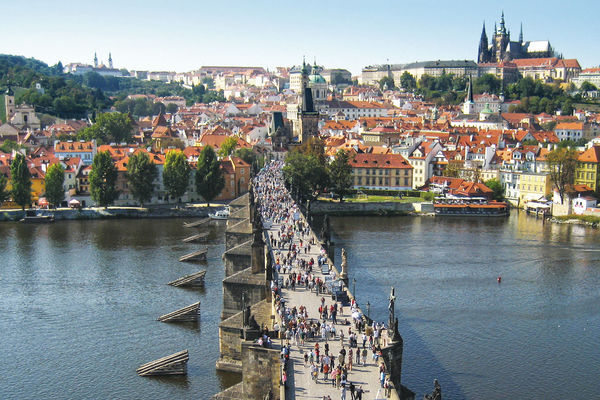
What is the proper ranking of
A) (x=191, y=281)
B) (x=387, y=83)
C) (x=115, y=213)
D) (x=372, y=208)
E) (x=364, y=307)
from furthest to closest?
1. (x=387, y=83)
2. (x=372, y=208)
3. (x=115, y=213)
4. (x=191, y=281)
5. (x=364, y=307)

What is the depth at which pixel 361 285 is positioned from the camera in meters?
33.1

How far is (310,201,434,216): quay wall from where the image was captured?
57.8 meters

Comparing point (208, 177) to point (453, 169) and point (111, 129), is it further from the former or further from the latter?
point (111, 129)

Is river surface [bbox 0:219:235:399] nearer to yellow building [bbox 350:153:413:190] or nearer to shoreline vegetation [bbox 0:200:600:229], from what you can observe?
shoreline vegetation [bbox 0:200:600:229]

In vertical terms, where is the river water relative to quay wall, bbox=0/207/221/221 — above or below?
below

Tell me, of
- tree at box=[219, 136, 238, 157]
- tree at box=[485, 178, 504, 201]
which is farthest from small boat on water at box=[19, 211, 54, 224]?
tree at box=[485, 178, 504, 201]

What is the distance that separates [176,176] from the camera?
187ft

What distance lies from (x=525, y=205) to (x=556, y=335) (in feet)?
116

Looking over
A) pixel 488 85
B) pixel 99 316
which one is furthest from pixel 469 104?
pixel 99 316

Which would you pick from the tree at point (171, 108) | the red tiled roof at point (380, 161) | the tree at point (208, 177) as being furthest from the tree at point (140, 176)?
the tree at point (171, 108)

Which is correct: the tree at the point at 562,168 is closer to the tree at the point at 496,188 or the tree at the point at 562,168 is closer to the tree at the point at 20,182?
the tree at the point at 496,188

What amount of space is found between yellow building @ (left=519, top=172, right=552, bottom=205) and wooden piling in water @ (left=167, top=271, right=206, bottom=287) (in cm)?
3638

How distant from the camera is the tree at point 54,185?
2126 inches

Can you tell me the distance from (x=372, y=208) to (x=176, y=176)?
52.7 feet
